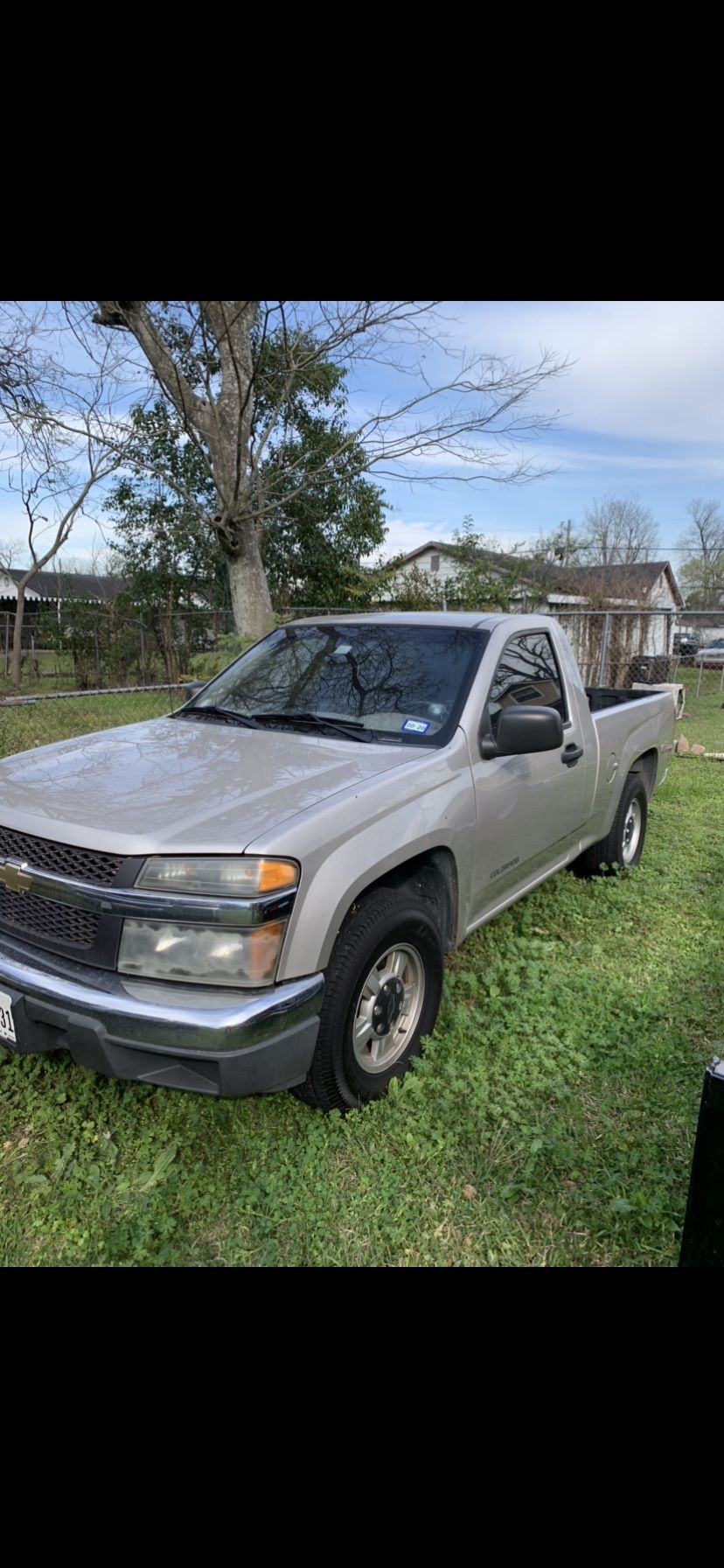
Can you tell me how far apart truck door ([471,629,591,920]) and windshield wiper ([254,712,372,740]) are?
49 centimetres

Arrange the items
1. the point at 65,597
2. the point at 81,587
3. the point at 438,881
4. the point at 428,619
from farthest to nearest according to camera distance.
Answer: the point at 81,587 → the point at 65,597 → the point at 428,619 → the point at 438,881

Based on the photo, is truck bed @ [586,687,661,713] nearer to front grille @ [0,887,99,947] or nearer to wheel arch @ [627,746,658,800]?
wheel arch @ [627,746,658,800]

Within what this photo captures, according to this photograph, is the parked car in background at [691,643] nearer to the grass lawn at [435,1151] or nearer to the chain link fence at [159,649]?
the chain link fence at [159,649]

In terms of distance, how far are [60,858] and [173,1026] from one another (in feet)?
2.17

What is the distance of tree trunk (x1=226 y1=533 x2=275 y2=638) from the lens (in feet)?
33.6

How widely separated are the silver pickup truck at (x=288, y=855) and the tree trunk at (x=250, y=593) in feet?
21.8

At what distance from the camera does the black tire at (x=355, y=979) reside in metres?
2.38

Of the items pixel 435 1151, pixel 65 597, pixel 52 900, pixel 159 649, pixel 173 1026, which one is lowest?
pixel 435 1151

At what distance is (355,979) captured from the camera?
2420 mm

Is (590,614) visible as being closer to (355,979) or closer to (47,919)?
(355,979)

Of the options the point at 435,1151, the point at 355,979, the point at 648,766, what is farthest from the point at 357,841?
the point at 648,766
